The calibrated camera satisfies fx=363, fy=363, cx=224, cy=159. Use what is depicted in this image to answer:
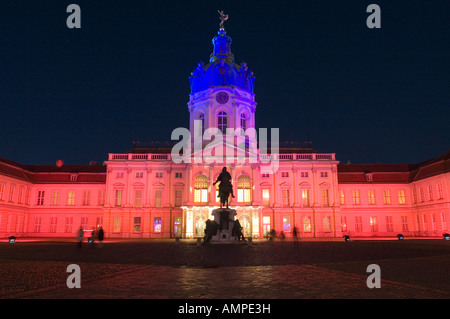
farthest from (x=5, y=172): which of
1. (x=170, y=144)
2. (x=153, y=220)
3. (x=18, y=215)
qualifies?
(x=170, y=144)

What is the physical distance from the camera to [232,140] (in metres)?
54.2

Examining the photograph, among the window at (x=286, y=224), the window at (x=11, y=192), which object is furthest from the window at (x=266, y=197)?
the window at (x=11, y=192)

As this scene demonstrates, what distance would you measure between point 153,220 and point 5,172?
805 inches

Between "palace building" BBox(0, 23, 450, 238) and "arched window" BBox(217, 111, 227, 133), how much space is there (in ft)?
0.52

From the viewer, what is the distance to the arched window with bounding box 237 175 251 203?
1925 inches

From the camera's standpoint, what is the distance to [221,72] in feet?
191

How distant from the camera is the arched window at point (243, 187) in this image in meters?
48.9

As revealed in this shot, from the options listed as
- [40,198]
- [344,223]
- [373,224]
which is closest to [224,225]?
[344,223]

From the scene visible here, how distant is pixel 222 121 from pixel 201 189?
1328 centimetres

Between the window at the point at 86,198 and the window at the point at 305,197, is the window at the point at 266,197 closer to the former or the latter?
the window at the point at 305,197

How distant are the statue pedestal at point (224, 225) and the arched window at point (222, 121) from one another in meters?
29.3

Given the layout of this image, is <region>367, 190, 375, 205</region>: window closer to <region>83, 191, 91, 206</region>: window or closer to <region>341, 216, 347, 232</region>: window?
<region>341, 216, 347, 232</region>: window

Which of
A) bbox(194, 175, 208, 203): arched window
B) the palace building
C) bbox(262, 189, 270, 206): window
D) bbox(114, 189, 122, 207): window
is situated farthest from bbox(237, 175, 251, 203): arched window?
bbox(114, 189, 122, 207): window
